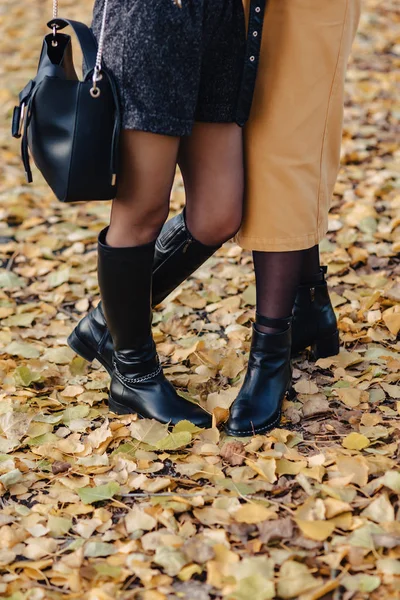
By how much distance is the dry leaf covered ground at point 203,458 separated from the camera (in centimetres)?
137

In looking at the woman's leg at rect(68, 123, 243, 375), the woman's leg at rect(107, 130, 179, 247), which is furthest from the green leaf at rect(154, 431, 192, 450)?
the woman's leg at rect(107, 130, 179, 247)

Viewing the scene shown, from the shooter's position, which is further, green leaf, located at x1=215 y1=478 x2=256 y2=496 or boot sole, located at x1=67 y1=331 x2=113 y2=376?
boot sole, located at x1=67 y1=331 x2=113 y2=376

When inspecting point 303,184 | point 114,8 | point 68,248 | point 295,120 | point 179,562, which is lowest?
point 68,248

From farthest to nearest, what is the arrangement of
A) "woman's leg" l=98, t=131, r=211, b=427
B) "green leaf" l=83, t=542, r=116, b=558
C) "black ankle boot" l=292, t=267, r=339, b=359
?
1. "black ankle boot" l=292, t=267, r=339, b=359
2. "woman's leg" l=98, t=131, r=211, b=427
3. "green leaf" l=83, t=542, r=116, b=558

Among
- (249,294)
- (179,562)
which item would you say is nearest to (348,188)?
(249,294)

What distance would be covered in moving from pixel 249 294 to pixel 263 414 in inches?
32.0

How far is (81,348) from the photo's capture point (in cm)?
215

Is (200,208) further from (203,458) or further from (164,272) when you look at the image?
(203,458)

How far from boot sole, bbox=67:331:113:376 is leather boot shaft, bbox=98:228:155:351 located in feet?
0.71

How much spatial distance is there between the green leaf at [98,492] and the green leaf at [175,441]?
0.17m

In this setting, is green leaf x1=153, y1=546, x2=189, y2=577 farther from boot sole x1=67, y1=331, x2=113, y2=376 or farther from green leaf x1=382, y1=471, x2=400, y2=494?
boot sole x1=67, y1=331, x2=113, y2=376

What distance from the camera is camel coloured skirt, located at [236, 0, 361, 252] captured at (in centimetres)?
160

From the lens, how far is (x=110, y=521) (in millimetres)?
1539

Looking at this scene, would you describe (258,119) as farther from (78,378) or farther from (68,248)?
(68,248)
